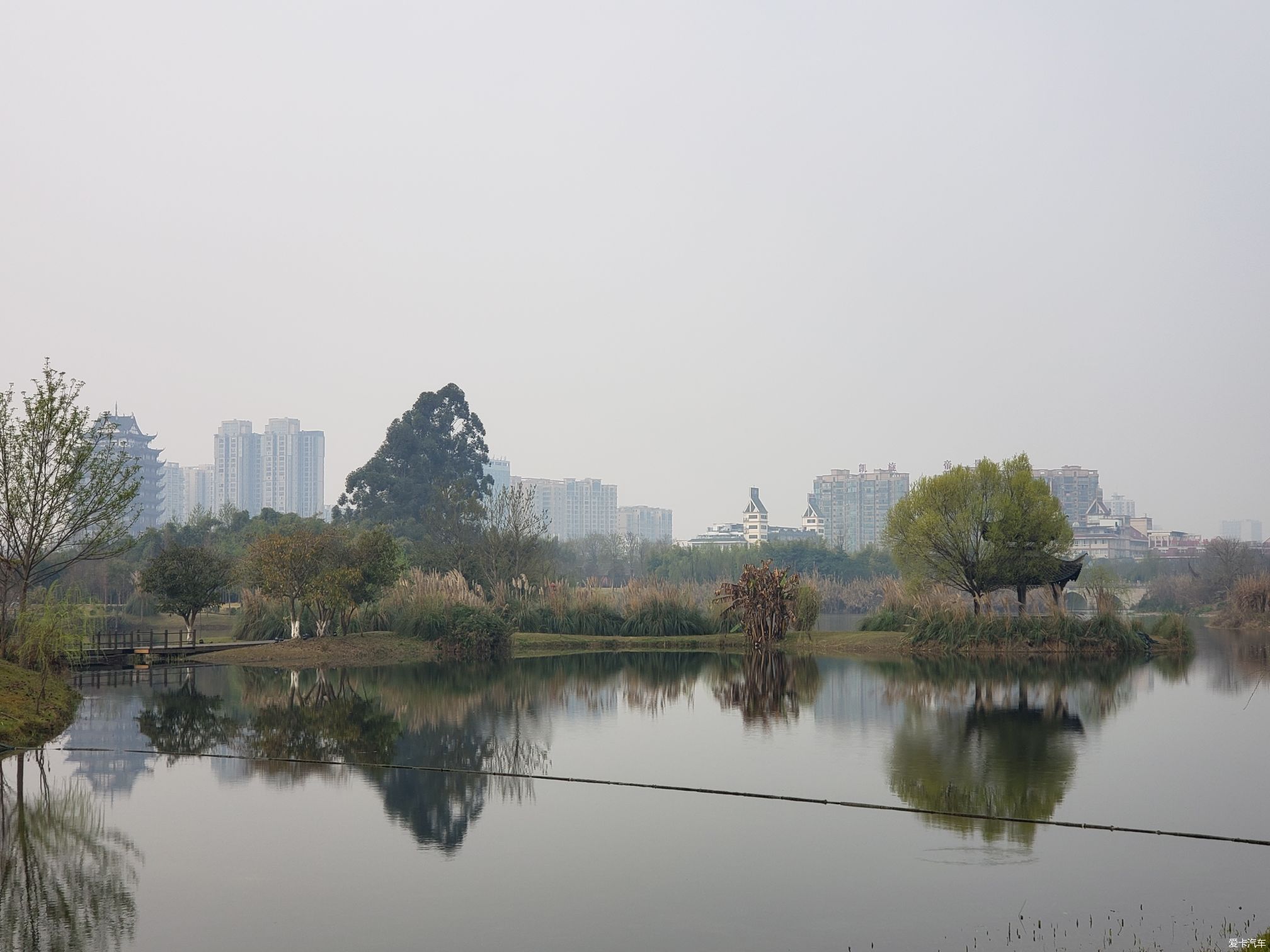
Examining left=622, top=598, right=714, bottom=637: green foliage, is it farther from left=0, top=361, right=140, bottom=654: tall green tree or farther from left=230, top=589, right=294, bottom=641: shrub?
left=0, top=361, right=140, bottom=654: tall green tree

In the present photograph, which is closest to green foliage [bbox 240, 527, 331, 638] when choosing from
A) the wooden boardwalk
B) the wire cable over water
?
the wooden boardwalk

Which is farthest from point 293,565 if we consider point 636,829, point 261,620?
point 636,829

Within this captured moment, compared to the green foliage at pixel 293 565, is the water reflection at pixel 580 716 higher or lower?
lower

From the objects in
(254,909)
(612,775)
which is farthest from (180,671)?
(254,909)

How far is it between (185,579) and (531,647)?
33.7ft

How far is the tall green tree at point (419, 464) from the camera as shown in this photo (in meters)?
79.9

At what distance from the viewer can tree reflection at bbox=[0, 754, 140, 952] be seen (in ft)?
25.2

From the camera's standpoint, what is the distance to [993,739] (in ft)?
52.6

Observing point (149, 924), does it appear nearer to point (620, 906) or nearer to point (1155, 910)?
point (620, 906)

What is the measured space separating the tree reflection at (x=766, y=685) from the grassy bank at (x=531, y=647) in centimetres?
194

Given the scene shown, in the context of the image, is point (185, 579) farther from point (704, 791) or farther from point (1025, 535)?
point (1025, 535)

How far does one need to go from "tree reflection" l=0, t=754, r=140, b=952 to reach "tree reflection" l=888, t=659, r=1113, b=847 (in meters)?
7.12

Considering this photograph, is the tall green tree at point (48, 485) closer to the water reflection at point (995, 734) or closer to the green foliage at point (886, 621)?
the water reflection at point (995, 734)

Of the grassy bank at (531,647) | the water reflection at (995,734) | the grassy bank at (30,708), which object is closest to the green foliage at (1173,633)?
the water reflection at (995,734)
